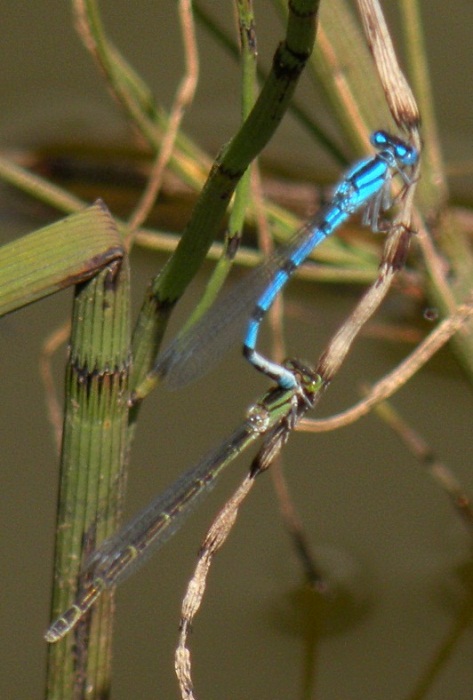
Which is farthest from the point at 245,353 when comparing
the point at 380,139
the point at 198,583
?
the point at 198,583

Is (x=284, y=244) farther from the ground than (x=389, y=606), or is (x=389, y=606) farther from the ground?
(x=284, y=244)

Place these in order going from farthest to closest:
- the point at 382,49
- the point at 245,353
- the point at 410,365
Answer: the point at 245,353 → the point at 410,365 → the point at 382,49

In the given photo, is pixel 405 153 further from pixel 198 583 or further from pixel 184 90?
pixel 198 583

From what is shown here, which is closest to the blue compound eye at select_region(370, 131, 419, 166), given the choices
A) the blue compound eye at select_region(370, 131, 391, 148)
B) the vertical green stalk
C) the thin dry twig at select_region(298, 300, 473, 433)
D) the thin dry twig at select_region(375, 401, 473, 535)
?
the blue compound eye at select_region(370, 131, 391, 148)

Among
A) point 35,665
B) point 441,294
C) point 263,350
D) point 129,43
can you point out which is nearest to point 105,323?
point 441,294

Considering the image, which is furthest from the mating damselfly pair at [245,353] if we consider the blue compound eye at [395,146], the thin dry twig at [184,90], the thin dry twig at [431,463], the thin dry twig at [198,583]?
the thin dry twig at [431,463]

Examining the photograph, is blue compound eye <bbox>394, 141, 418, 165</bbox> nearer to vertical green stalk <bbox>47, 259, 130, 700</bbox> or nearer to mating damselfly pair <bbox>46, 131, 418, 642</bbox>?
mating damselfly pair <bbox>46, 131, 418, 642</bbox>

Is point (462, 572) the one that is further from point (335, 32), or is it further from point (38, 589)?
point (335, 32)

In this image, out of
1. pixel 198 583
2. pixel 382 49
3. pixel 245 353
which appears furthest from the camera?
pixel 245 353
